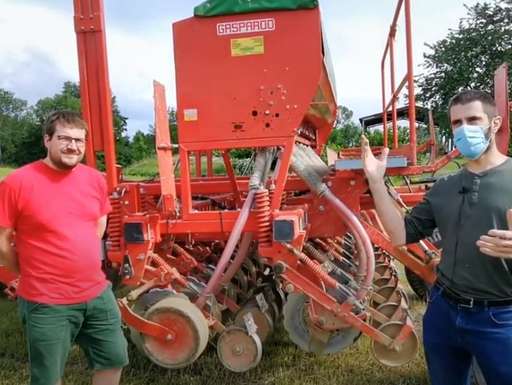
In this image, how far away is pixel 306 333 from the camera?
149 inches

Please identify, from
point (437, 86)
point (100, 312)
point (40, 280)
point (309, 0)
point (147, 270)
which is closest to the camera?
point (40, 280)

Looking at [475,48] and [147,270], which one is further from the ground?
[475,48]

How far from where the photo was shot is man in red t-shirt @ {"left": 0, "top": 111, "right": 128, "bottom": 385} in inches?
99.5

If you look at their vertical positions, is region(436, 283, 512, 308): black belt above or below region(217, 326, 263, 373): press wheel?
above

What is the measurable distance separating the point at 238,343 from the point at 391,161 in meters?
1.66

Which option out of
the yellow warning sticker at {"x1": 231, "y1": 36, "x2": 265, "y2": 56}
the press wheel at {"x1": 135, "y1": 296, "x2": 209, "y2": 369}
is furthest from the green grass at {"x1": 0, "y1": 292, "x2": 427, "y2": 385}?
the yellow warning sticker at {"x1": 231, "y1": 36, "x2": 265, "y2": 56}

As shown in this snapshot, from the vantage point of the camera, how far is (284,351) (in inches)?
171

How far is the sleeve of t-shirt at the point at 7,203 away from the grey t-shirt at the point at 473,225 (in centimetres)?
194

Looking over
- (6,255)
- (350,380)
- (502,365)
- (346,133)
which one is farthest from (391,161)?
(346,133)

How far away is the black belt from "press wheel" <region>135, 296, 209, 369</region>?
1.86m

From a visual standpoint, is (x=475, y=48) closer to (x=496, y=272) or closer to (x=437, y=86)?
(x=437, y=86)

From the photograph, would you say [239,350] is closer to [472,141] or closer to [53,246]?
[53,246]

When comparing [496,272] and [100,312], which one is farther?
[100,312]

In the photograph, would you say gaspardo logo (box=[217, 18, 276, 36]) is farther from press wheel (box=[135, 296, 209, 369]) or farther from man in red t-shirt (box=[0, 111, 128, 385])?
press wheel (box=[135, 296, 209, 369])
